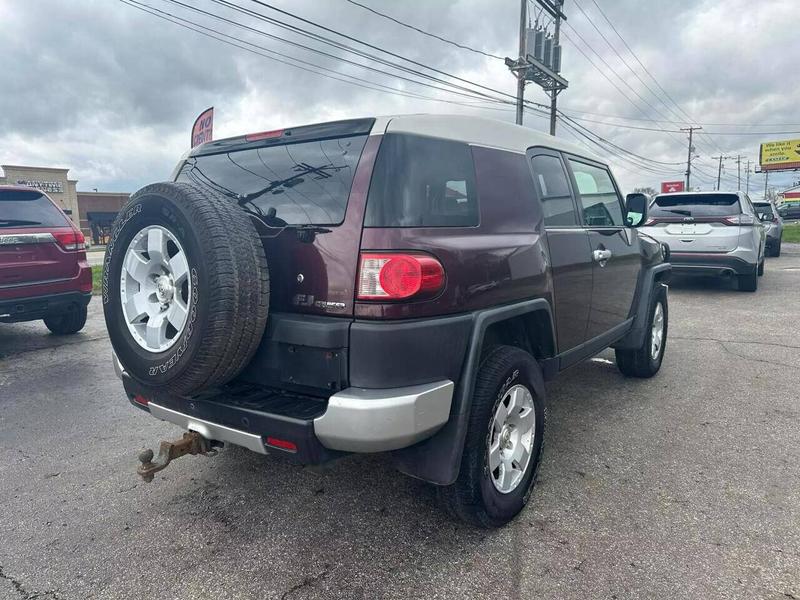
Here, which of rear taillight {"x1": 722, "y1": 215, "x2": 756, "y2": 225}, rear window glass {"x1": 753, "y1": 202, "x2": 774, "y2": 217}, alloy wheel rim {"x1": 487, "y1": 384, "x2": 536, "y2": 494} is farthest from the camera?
rear window glass {"x1": 753, "y1": 202, "x2": 774, "y2": 217}

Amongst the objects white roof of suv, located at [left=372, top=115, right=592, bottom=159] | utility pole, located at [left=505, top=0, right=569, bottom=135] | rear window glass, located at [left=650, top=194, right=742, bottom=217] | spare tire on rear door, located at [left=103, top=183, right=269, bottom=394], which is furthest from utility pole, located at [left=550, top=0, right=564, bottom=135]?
spare tire on rear door, located at [left=103, top=183, right=269, bottom=394]

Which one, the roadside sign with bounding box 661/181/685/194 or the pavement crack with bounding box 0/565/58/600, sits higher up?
the roadside sign with bounding box 661/181/685/194

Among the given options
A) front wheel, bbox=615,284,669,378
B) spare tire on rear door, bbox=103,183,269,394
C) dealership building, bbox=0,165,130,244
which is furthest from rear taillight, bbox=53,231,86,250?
dealership building, bbox=0,165,130,244

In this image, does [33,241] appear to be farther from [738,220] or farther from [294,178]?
[738,220]

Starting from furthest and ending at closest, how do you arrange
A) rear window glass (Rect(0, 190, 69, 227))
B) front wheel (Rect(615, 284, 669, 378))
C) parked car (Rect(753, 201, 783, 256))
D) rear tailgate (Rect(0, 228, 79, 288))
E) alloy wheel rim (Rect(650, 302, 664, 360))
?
parked car (Rect(753, 201, 783, 256)) → rear window glass (Rect(0, 190, 69, 227)) → rear tailgate (Rect(0, 228, 79, 288)) → alloy wheel rim (Rect(650, 302, 664, 360)) → front wheel (Rect(615, 284, 669, 378))

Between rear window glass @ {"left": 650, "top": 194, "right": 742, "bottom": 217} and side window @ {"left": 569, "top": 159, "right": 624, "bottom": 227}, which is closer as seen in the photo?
side window @ {"left": 569, "top": 159, "right": 624, "bottom": 227}

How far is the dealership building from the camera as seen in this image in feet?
119

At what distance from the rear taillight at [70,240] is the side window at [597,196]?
16.5 feet

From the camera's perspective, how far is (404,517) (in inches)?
108

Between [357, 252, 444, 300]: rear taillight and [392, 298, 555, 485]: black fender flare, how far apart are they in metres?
0.37

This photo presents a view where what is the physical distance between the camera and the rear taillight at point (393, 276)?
2.14 meters

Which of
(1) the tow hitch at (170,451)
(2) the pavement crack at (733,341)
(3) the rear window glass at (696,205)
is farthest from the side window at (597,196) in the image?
(3) the rear window glass at (696,205)

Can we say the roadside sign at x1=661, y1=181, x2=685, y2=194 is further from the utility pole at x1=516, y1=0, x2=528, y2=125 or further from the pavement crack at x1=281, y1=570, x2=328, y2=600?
the pavement crack at x1=281, y1=570, x2=328, y2=600

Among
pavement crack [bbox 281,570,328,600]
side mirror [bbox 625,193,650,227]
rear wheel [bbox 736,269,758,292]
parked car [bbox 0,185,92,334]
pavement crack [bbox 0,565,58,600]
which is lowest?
pavement crack [bbox 0,565,58,600]
